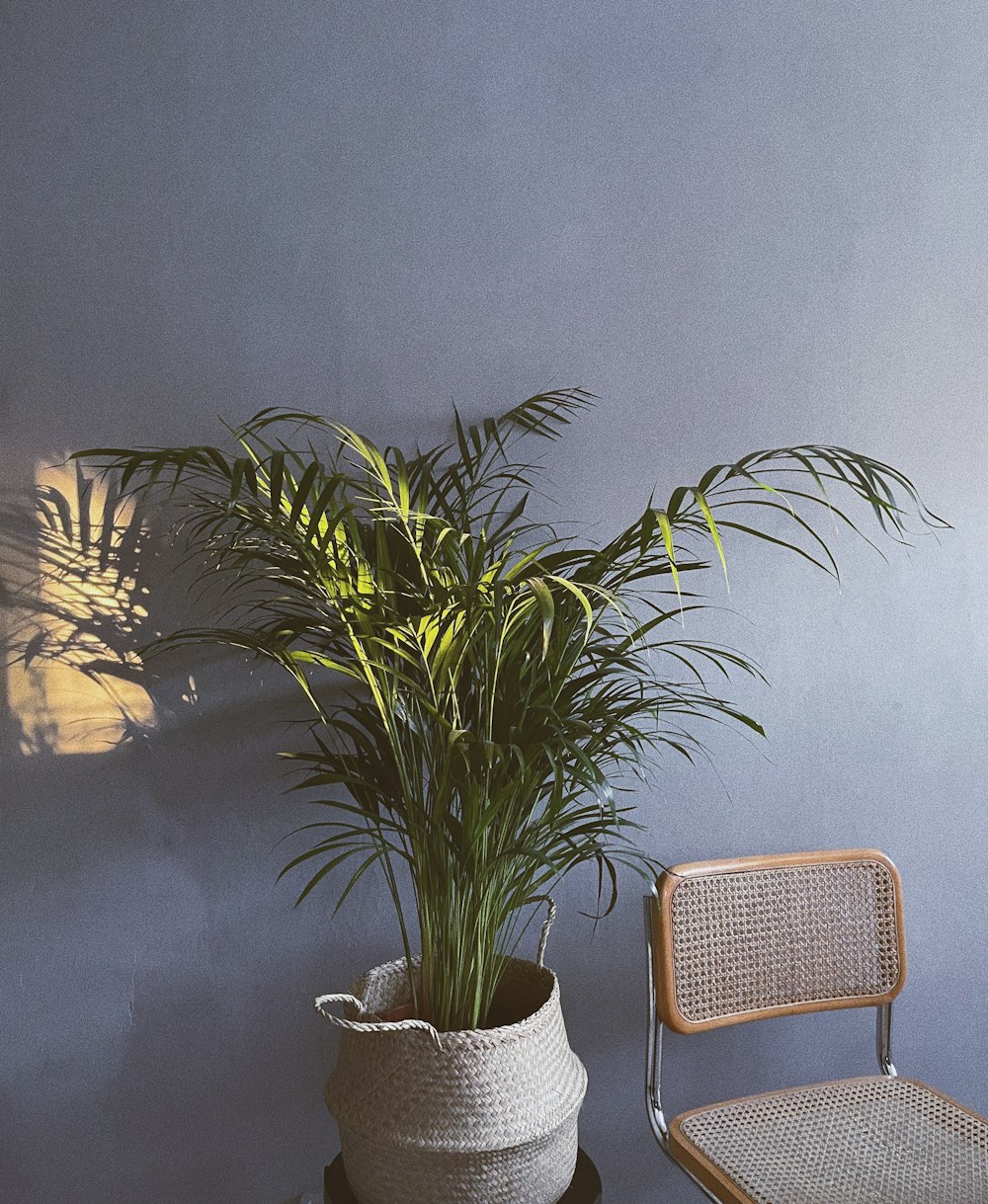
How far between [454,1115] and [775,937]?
0.64 m

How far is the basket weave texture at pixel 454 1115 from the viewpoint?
55.9 inches

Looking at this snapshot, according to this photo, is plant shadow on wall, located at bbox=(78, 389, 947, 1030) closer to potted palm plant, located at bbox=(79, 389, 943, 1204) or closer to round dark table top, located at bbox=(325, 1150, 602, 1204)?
potted palm plant, located at bbox=(79, 389, 943, 1204)

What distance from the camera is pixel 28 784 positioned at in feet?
5.78

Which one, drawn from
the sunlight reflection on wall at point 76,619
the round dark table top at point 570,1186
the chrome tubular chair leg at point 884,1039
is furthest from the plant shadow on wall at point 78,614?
the chrome tubular chair leg at point 884,1039

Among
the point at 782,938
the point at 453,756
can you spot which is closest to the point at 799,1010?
the point at 782,938

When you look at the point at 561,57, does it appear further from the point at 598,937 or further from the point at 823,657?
the point at 598,937

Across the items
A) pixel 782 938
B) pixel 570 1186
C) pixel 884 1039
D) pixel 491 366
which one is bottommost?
pixel 570 1186

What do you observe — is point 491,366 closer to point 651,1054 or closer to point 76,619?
point 76,619

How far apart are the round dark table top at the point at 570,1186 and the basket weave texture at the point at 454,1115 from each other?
0.17 feet

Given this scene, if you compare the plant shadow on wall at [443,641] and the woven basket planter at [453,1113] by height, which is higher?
the plant shadow on wall at [443,641]

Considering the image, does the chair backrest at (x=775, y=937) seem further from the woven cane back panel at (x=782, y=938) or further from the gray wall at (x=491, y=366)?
the gray wall at (x=491, y=366)

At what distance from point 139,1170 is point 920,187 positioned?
2.30 metres

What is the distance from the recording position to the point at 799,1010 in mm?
1766

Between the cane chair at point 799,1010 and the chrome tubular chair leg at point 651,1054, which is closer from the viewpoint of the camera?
the cane chair at point 799,1010
